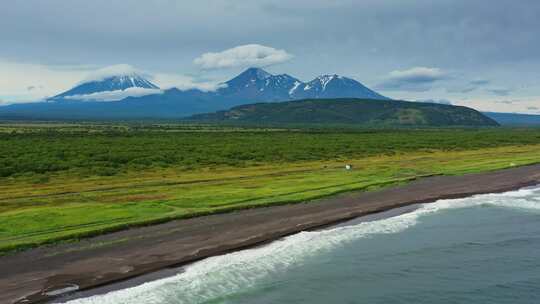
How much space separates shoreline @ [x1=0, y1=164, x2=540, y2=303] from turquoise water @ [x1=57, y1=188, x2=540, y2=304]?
1.49m

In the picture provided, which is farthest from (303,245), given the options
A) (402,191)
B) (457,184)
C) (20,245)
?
(457,184)

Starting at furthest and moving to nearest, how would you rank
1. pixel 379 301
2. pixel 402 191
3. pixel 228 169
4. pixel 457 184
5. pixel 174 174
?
pixel 228 169
pixel 174 174
pixel 457 184
pixel 402 191
pixel 379 301

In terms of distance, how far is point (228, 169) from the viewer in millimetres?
74625

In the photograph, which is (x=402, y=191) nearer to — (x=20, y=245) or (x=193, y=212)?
(x=193, y=212)

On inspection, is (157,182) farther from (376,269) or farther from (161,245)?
A: (376,269)

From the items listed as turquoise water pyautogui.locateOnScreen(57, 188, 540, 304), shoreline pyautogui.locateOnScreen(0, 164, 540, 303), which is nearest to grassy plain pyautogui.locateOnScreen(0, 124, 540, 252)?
shoreline pyautogui.locateOnScreen(0, 164, 540, 303)

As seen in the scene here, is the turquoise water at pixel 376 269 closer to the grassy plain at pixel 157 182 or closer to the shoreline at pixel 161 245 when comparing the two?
the shoreline at pixel 161 245

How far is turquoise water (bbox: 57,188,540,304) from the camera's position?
23.0 m

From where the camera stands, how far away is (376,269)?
89.1ft

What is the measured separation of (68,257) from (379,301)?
52.4ft

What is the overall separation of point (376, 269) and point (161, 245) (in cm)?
1217

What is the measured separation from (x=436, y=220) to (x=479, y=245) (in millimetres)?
7447

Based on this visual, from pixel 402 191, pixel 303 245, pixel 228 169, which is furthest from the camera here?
pixel 228 169

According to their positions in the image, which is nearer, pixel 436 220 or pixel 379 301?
pixel 379 301
